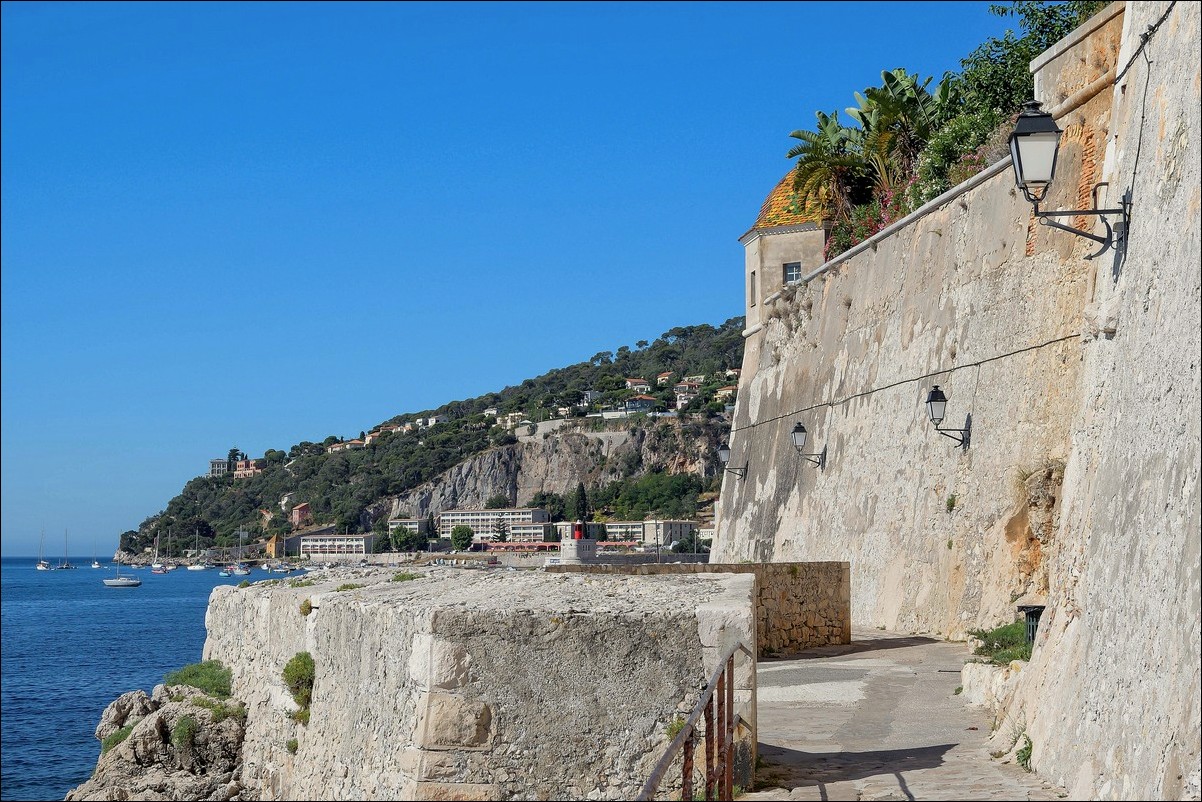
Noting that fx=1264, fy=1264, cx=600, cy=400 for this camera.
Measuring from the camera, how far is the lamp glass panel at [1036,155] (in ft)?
30.0

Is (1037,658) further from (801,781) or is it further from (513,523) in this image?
(513,523)

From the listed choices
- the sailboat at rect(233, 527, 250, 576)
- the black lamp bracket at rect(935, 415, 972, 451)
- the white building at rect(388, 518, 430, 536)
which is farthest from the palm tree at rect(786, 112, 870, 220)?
the white building at rect(388, 518, 430, 536)

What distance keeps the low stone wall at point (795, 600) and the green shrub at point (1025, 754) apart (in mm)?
7027

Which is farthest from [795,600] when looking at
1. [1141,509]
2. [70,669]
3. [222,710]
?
[70,669]

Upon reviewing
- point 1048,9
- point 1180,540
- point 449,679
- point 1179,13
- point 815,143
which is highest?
point 1048,9

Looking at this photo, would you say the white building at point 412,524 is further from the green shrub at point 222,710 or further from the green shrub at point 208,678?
the green shrub at point 222,710

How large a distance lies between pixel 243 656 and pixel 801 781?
7.16m

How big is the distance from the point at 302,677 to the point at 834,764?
4.37m

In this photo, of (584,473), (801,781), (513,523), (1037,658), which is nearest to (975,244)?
(1037,658)

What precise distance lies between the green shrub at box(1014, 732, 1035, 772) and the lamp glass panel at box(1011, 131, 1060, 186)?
3989 mm

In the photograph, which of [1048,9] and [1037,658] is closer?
[1037,658]

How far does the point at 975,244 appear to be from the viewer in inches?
736

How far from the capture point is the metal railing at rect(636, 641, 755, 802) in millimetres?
6105

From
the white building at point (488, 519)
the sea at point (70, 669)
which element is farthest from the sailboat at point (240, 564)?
the sea at point (70, 669)
